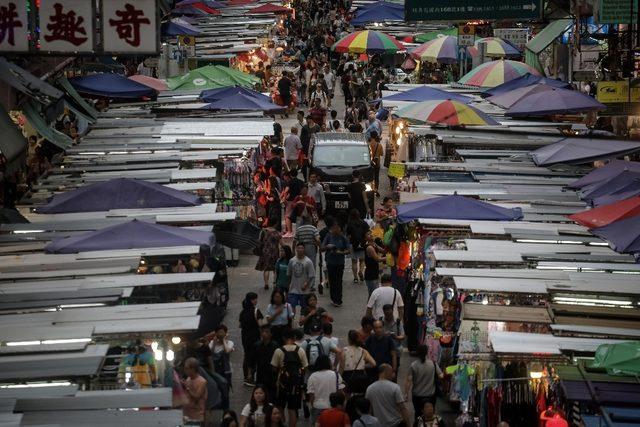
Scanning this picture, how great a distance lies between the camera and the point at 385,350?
15.1 m

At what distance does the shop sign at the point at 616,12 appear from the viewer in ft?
78.1

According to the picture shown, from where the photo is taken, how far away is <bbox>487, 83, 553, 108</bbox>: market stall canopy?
2675 cm

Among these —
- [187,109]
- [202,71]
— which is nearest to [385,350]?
[187,109]

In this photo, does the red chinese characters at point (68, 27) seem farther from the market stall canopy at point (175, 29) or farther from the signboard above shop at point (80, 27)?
the market stall canopy at point (175, 29)

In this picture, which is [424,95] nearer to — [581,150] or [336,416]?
[581,150]

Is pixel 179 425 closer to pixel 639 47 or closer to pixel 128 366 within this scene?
pixel 128 366

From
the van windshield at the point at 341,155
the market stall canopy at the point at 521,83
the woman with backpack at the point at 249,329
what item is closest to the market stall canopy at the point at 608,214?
the woman with backpack at the point at 249,329

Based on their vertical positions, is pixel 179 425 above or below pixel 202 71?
above

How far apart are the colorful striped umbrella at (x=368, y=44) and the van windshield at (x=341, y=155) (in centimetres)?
1486

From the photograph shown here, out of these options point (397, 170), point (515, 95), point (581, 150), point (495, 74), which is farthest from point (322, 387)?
point (495, 74)

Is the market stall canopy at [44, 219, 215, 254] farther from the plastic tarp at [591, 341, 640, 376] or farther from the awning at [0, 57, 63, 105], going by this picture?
the awning at [0, 57, 63, 105]

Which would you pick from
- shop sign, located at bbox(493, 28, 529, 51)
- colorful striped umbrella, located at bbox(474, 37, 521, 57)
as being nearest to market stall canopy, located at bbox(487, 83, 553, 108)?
shop sign, located at bbox(493, 28, 529, 51)

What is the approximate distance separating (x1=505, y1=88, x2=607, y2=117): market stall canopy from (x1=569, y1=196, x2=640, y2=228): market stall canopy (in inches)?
351

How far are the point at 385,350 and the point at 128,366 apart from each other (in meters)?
4.01
